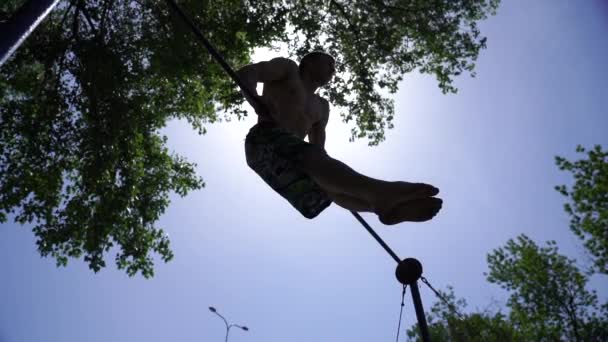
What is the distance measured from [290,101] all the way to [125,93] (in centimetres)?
681

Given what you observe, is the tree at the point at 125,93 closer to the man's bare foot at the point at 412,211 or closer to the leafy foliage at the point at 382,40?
the leafy foliage at the point at 382,40

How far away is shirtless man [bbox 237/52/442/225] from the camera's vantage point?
245 centimetres

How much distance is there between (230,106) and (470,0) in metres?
7.13

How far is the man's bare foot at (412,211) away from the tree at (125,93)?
6.88 m

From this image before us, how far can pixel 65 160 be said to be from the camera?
30.0ft

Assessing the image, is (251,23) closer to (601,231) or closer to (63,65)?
(63,65)

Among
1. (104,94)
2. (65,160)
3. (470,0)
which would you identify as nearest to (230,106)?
(104,94)

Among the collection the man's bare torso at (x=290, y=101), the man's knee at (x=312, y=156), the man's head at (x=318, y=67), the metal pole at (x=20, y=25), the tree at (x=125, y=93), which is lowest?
the metal pole at (x=20, y=25)

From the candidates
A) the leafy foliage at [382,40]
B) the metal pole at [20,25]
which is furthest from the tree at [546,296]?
the metal pole at [20,25]

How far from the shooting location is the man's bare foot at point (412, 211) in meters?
2.45

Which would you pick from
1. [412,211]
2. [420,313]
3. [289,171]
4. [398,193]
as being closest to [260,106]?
[289,171]

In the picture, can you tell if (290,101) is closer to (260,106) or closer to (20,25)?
(260,106)

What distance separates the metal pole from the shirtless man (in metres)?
1.47

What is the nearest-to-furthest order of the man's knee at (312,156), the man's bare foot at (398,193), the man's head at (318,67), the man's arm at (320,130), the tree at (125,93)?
the man's bare foot at (398,193), the man's knee at (312,156), the man's head at (318,67), the man's arm at (320,130), the tree at (125,93)
